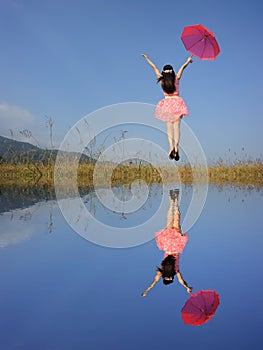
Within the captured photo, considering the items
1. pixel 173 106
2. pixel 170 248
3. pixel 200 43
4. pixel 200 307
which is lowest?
pixel 200 307

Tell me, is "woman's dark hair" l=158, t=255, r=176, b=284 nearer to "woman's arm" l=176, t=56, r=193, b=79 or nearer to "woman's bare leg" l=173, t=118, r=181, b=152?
"woman's bare leg" l=173, t=118, r=181, b=152

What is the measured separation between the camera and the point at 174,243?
353cm

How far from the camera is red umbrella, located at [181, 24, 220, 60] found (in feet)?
21.2

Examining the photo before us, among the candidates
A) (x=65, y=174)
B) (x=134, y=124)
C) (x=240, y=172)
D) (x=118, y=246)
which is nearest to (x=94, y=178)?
(x=65, y=174)

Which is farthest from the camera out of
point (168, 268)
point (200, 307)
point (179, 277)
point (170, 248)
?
point (170, 248)

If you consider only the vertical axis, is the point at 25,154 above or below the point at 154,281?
above

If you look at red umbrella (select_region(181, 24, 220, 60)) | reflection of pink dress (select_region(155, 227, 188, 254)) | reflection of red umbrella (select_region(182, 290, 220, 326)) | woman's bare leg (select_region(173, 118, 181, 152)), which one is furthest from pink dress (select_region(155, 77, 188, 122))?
reflection of red umbrella (select_region(182, 290, 220, 326))

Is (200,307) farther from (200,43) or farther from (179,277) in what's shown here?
(200,43)

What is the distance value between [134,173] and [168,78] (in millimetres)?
9803

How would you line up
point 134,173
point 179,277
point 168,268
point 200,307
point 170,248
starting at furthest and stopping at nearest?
point 134,173, point 170,248, point 168,268, point 179,277, point 200,307

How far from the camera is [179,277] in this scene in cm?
242

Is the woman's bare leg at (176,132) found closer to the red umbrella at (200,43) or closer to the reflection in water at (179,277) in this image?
the red umbrella at (200,43)

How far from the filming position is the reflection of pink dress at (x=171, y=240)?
3.34 meters

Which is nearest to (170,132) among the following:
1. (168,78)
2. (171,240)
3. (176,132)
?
(176,132)
